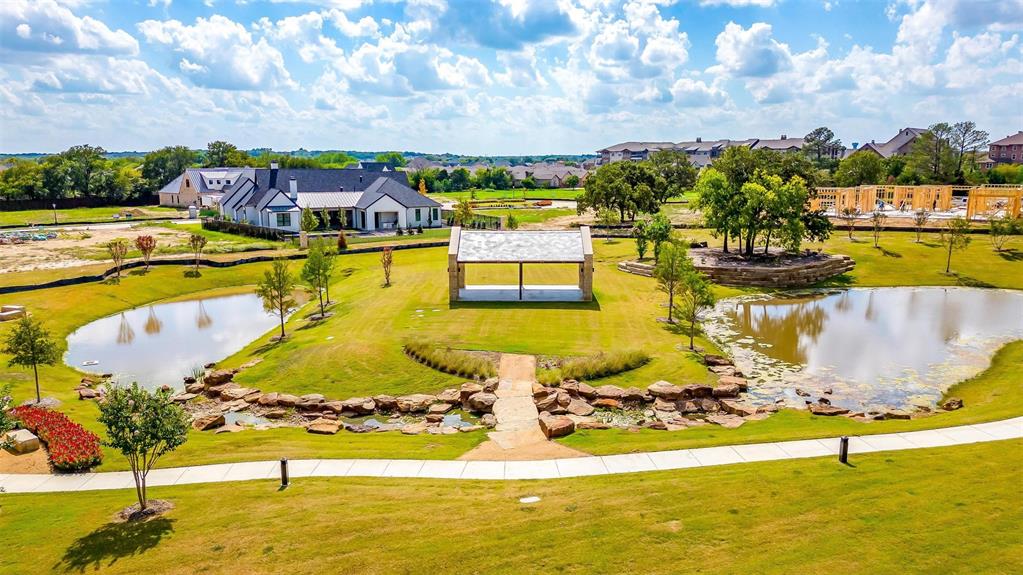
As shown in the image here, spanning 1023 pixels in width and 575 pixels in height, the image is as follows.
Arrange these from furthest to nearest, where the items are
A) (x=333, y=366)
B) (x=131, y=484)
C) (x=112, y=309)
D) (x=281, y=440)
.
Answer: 1. (x=112, y=309)
2. (x=333, y=366)
3. (x=281, y=440)
4. (x=131, y=484)

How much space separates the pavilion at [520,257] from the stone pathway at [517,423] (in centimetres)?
992

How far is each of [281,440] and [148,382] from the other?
10302 millimetres

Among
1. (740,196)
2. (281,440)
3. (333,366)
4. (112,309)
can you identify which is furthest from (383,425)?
(740,196)

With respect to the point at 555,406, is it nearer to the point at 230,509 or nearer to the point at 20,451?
the point at 230,509

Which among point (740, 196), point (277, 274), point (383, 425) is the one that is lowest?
point (383, 425)

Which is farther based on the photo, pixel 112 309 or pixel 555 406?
pixel 112 309

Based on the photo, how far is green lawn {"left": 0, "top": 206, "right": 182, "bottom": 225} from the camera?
81.1m

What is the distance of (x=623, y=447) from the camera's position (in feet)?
58.3

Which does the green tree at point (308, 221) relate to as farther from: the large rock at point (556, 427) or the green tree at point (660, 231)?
the large rock at point (556, 427)

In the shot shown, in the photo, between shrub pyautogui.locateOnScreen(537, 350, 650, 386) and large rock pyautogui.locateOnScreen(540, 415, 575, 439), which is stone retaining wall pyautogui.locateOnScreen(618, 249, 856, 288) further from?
large rock pyautogui.locateOnScreen(540, 415, 575, 439)

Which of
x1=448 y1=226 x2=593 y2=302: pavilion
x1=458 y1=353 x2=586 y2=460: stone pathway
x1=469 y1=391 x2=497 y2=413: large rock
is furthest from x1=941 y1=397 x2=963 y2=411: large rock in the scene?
x1=448 y1=226 x2=593 y2=302: pavilion

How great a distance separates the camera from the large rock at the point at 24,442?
692 inches

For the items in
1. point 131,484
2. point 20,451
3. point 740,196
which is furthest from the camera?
point 740,196

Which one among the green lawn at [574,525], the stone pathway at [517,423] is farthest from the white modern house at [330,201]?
the green lawn at [574,525]
